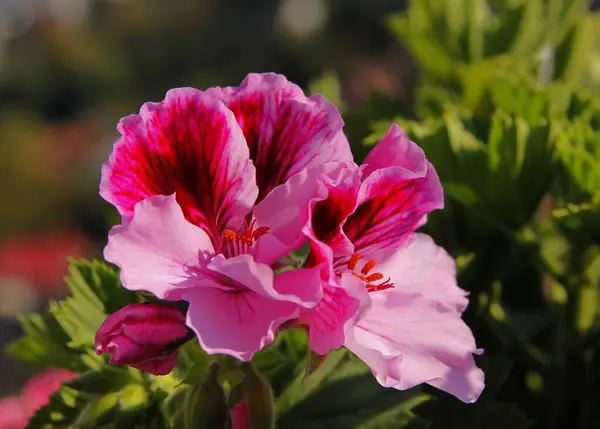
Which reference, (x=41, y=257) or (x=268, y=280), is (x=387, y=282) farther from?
(x=41, y=257)

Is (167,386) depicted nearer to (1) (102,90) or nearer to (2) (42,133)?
(2) (42,133)

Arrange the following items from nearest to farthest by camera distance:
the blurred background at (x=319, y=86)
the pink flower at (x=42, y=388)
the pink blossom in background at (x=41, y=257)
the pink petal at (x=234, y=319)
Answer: the pink petal at (x=234, y=319), the blurred background at (x=319, y=86), the pink flower at (x=42, y=388), the pink blossom in background at (x=41, y=257)

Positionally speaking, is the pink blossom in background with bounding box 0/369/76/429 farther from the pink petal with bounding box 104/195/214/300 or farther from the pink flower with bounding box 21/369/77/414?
the pink petal with bounding box 104/195/214/300

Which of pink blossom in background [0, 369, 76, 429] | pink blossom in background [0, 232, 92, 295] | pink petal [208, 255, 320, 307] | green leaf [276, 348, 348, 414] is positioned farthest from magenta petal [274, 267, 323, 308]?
pink blossom in background [0, 232, 92, 295]

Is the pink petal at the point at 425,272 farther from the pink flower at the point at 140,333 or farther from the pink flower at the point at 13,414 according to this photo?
the pink flower at the point at 13,414

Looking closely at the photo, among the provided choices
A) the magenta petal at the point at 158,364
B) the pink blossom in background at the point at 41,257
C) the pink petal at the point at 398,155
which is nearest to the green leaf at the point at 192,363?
the magenta petal at the point at 158,364

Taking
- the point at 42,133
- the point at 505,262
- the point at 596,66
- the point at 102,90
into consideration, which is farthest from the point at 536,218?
the point at 102,90

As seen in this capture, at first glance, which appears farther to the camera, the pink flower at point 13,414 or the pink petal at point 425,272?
the pink flower at point 13,414

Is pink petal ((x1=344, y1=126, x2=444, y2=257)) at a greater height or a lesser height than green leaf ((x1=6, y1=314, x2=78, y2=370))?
greater
